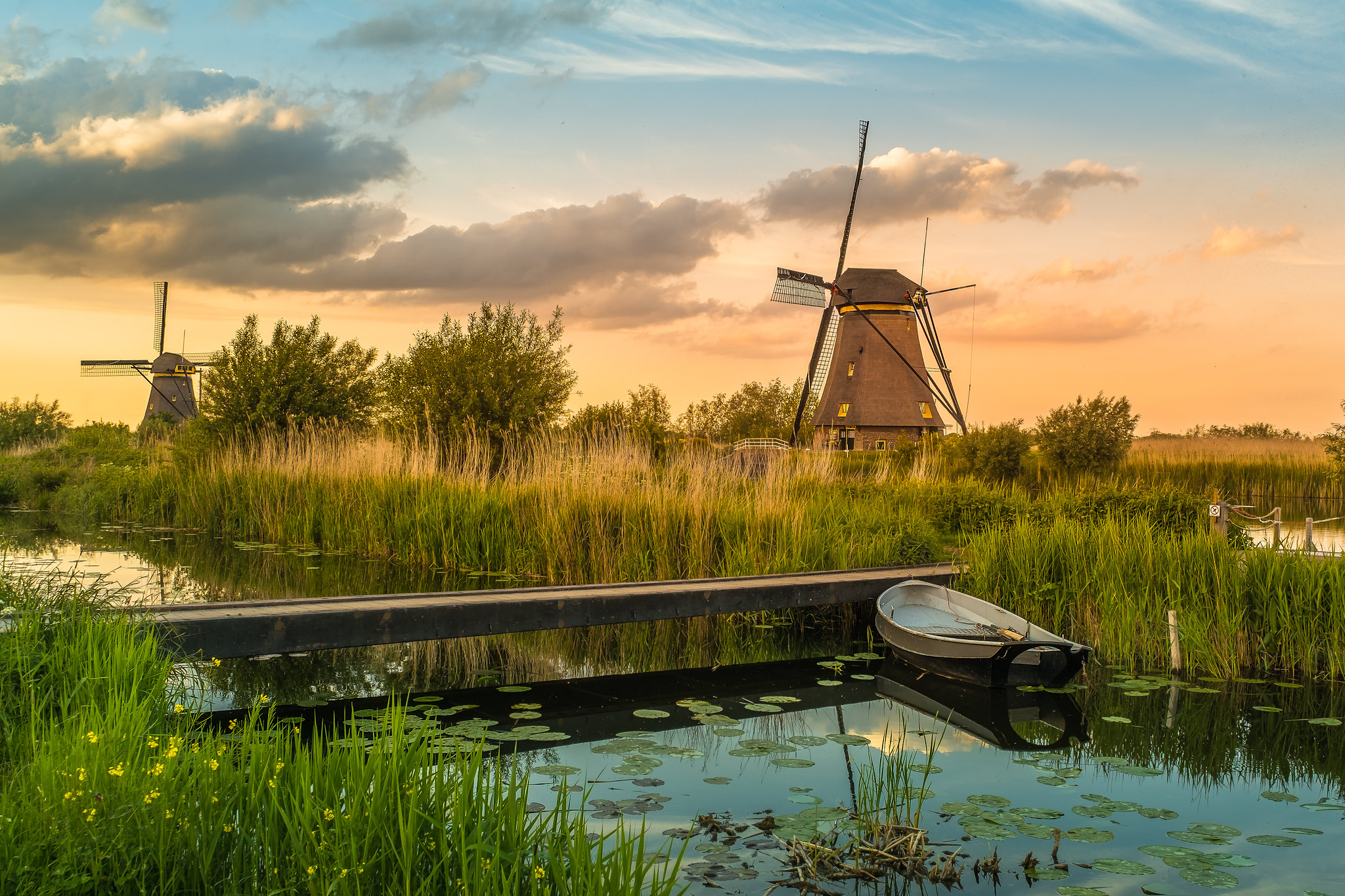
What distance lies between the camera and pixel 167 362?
36.8m

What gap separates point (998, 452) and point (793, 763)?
1826 centimetres

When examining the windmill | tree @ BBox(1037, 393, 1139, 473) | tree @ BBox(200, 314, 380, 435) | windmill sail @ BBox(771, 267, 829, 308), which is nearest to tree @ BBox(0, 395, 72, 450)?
the windmill

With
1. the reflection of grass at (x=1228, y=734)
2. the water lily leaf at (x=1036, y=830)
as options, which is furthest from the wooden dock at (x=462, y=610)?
the water lily leaf at (x=1036, y=830)

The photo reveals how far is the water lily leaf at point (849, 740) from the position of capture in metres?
5.05

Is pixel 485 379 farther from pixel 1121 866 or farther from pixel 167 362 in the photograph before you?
pixel 167 362

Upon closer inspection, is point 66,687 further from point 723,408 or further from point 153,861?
point 723,408

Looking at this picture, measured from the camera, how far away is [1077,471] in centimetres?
2253

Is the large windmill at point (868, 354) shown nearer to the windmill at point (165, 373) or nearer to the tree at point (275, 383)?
the tree at point (275, 383)

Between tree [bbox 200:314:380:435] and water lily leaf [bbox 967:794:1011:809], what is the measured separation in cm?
1781

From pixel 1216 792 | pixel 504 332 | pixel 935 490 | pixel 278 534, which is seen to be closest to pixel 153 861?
pixel 1216 792

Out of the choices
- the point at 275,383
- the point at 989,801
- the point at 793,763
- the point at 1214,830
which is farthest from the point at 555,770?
the point at 275,383

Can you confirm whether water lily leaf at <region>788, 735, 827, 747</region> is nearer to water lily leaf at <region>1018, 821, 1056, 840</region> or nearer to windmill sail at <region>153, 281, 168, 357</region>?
water lily leaf at <region>1018, 821, 1056, 840</region>

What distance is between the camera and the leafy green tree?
841 inches

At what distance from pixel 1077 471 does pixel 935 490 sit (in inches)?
471
